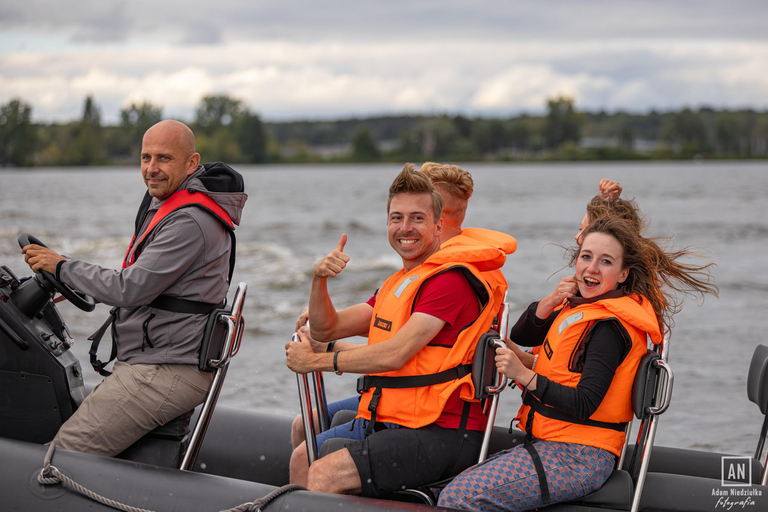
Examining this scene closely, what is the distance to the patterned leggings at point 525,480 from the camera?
271 cm

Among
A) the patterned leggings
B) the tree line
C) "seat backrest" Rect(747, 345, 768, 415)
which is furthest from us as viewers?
the tree line

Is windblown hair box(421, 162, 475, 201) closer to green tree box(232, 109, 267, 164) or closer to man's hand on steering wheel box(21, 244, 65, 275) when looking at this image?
man's hand on steering wheel box(21, 244, 65, 275)

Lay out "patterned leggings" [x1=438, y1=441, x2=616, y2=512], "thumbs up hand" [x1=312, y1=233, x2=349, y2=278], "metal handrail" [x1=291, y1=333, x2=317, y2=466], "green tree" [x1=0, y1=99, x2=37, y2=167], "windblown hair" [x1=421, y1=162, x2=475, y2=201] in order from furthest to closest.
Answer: "green tree" [x1=0, y1=99, x2=37, y2=167]
"windblown hair" [x1=421, y1=162, x2=475, y2=201]
"metal handrail" [x1=291, y1=333, x2=317, y2=466]
"thumbs up hand" [x1=312, y1=233, x2=349, y2=278]
"patterned leggings" [x1=438, y1=441, x2=616, y2=512]

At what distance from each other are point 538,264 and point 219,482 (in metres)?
13.7

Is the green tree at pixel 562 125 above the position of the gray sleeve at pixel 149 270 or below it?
above

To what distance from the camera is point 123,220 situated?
24875 mm

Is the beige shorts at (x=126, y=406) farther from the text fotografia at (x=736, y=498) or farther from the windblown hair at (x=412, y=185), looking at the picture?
the text fotografia at (x=736, y=498)

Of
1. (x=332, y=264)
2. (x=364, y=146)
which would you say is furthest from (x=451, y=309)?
(x=364, y=146)

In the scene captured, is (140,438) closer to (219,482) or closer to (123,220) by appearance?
(219,482)

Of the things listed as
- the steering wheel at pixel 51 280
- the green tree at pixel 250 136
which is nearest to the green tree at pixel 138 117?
the green tree at pixel 250 136

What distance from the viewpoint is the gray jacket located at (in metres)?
2.97

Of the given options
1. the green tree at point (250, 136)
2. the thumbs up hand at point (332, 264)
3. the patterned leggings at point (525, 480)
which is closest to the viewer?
the patterned leggings at point (525, 480)

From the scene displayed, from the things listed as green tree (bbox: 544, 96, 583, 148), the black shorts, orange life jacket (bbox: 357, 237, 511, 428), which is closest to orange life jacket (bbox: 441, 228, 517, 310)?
orange life jacket (bbox: 357, 237, 511, 428)

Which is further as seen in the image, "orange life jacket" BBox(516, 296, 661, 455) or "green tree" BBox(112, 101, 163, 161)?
"green tree" BBox(112, 101, 163, 161)
